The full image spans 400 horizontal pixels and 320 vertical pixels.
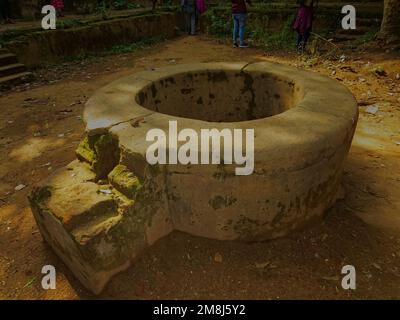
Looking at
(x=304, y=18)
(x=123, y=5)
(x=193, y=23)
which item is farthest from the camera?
(x=123, y=5)

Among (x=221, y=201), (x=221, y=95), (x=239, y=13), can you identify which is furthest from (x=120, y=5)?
(x=221, y=201)

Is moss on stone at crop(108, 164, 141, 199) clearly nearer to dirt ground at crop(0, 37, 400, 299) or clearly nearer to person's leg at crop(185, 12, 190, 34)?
dirt ground at crop(0, 37, 400, 299)

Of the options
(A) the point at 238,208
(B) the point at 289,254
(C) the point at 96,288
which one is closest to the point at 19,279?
(C) the point at 96,288

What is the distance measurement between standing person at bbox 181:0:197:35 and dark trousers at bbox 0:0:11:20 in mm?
4845

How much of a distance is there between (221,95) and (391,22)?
485 centimetres

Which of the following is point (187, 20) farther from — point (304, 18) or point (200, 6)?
point (304, 18)

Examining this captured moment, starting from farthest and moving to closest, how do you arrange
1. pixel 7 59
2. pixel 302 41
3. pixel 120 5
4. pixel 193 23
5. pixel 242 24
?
pixel 120 5
pixel 193 23
pixel 242 24
pixel 302 41
pixel 7 59

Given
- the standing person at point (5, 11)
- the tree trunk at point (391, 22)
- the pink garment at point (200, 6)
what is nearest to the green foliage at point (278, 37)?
the pink garment at point (200, 6)

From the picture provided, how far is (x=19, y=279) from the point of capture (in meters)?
2.24

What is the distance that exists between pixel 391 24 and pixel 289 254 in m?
6.02

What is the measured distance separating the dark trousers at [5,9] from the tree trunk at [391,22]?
9.32 metres

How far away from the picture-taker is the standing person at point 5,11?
29.7 feet

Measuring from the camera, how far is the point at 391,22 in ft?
20.7

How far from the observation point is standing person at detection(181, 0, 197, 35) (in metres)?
9.72
